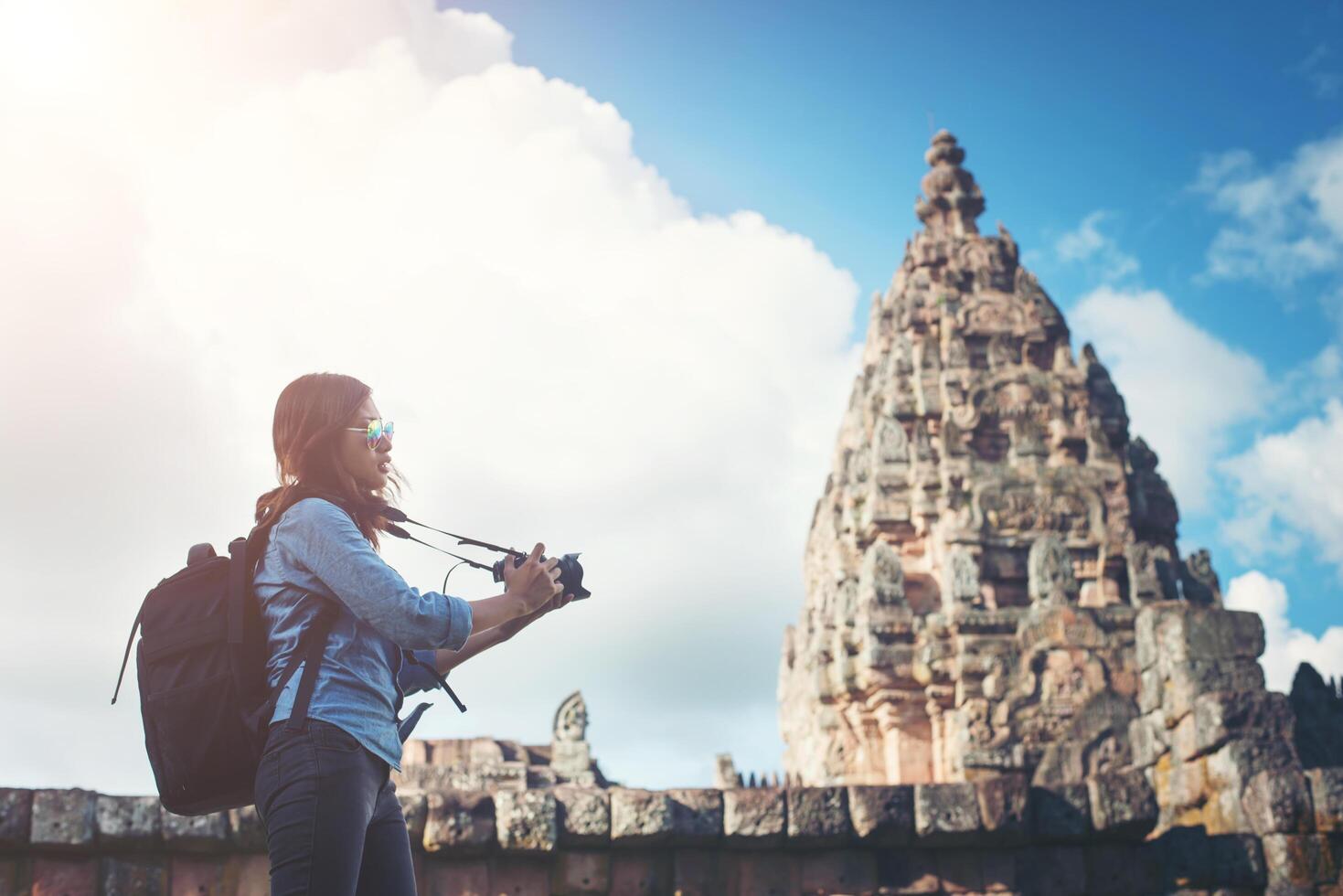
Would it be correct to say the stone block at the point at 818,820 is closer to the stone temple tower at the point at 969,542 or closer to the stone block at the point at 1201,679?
the stone block at the point at 1201,679

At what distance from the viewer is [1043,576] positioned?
1942 cm

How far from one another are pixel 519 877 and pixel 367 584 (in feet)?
14.9

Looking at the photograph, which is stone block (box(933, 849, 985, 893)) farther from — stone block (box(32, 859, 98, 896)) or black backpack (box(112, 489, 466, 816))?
black backpack (box(112, 489, 466, 816))

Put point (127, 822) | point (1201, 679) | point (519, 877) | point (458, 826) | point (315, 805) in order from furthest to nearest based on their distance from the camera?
point (1201, 679)
point (519, 877)
point (458, 826)
point (127, 822)
point (315, 805)

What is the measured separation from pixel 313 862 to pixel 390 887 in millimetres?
290

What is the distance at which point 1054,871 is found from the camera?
729cm

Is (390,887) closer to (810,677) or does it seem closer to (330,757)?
(330,757)

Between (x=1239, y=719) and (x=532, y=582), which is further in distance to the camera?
(x=1239, y=719)

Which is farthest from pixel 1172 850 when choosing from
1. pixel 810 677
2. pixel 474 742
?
pixel 810 677

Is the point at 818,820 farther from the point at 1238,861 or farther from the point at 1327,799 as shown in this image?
the point at 1327,799

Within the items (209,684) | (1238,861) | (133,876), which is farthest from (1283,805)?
(209,684)

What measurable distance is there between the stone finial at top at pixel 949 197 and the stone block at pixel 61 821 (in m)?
27.4

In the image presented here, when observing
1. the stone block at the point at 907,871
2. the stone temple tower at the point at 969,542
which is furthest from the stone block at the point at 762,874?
the stone temple tower at the point at 969,542

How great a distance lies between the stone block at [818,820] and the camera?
712cm
